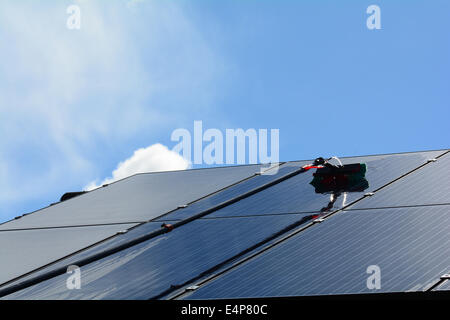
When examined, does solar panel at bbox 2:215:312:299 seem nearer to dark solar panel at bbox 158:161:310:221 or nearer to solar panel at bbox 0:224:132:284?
dark solar panel at bbox 158:161:310:221

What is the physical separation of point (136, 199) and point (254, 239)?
603 centimetres

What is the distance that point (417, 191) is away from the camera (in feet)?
39.8

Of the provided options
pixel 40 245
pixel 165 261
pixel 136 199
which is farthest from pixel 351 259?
pixel 136 199

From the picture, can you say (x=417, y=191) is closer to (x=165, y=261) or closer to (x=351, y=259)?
(x=351, y=259)

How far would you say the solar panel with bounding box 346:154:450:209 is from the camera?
11.6m

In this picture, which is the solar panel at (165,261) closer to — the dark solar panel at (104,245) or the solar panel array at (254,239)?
the solar panel array at (254,239)

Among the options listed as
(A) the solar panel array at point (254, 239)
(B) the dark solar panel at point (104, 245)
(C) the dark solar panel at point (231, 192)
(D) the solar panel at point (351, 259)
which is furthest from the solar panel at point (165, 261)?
(C) the dark solar panel at point (231, 192)

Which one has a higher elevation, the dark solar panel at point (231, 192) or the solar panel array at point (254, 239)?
the dark solar panel at point (231, 192)

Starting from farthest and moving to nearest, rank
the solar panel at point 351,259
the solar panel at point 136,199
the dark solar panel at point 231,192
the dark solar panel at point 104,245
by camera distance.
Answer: the solar panel at point 136,199 → the dark solar panel at point 231,192 → the dark solar panel at point 104,245 → the solar panel at point 351,259

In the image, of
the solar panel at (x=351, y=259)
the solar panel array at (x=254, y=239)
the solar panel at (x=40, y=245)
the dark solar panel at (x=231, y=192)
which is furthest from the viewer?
the dark solar panel at (x=231, y=192)

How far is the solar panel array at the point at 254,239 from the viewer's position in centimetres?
912

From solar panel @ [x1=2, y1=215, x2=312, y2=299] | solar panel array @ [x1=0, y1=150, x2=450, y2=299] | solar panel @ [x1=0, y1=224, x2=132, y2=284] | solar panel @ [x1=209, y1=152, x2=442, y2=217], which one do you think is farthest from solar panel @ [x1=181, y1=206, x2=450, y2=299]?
solar panel @ [x1=0, y1=224, x2=132, y2=284]

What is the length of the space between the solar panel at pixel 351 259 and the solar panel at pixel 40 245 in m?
4.11
